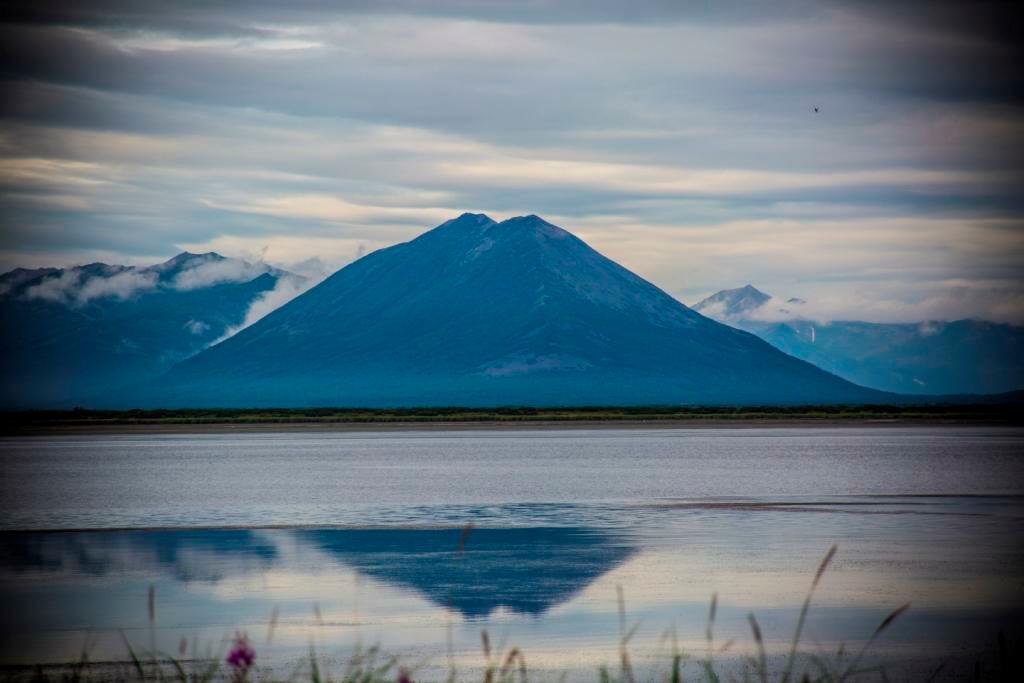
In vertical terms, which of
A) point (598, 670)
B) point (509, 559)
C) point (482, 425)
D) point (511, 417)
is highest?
point (511, 417)

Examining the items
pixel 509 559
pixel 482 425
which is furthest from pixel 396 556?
pixel 482 425

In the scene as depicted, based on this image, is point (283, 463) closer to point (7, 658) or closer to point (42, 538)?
point (42, 538)

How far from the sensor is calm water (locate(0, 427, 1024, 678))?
73.6 feet

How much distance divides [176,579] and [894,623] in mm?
14455

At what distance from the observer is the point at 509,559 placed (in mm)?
31312

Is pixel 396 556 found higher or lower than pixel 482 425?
lower

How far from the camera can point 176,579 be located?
1133 inches

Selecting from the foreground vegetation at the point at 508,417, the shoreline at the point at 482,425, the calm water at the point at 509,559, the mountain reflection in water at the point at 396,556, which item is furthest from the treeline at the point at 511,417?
the mountain reflection in water at the point at 396,556

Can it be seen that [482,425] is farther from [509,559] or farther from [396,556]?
[509,559]

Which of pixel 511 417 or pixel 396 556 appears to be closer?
pixel 396 556

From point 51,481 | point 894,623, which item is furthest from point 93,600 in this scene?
point 51,481

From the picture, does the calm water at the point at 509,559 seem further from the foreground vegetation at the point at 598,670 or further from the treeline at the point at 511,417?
the treeline at the point at 511,417

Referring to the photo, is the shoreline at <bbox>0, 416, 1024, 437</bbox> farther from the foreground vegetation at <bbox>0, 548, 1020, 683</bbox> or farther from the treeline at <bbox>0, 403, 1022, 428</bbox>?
the foreground vegetation at <bbox>0, 548, 1020, 683</bbox>

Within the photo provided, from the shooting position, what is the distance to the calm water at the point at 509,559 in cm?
2242
